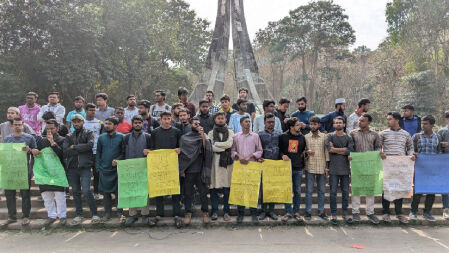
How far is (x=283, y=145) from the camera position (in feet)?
15.5

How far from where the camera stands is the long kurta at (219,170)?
4.62m

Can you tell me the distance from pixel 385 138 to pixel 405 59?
67.3 ft

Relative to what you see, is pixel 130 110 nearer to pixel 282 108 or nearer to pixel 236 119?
pixel 236 119

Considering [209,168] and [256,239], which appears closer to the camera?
[256,239]

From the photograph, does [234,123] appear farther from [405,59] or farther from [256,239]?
[405,59]

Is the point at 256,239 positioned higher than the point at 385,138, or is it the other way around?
the point at 385,138

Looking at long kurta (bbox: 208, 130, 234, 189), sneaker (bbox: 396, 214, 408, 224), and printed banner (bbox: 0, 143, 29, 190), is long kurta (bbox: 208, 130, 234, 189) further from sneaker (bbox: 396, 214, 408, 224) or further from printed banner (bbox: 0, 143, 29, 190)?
printed banner (bbox: 0, 143, 29, 190)

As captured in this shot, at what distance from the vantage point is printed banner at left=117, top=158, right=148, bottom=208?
4.59m

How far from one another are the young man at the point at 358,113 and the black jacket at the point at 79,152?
5043mm

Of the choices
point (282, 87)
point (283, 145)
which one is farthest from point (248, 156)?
point (282, 87)

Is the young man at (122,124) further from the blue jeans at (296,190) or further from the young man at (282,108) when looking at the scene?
the blue jeans at (296,190)

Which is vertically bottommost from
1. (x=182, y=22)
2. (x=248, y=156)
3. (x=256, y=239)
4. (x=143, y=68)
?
(x=256, y=239)

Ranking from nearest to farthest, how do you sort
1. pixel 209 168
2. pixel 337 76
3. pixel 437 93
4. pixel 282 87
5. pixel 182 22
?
pixel 209 168 < pixel 437 93 < pixel 182 22 < pixel 337 76 < pixel 282 87

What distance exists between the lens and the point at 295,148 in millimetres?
4672
